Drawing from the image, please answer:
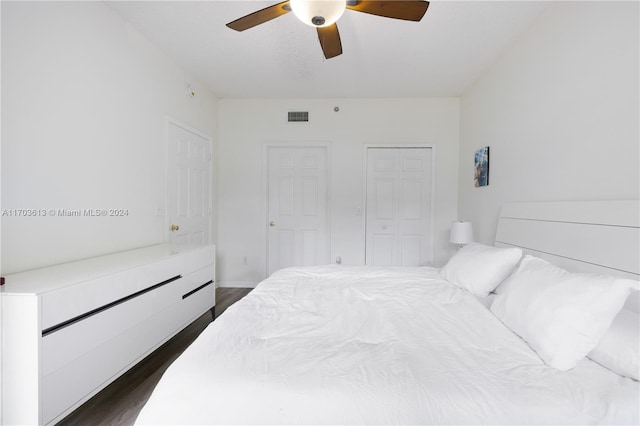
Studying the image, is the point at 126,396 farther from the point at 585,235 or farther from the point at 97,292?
the point at 585,235

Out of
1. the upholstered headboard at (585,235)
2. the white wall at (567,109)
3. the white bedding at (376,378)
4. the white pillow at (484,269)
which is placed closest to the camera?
the white bedding at (376,378)

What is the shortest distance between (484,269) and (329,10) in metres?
1.72

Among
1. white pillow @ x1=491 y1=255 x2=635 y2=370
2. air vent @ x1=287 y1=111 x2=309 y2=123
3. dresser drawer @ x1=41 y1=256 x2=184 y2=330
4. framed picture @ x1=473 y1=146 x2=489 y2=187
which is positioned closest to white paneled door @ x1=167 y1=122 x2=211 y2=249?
dresser drawer @ x1=41 y1=256 x2=184 y2=330

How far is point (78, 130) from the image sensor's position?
1772 millimetres

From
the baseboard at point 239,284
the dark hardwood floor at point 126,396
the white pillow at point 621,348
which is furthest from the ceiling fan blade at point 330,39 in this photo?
the baseboard at point 239,284

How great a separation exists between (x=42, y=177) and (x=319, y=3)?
1.81 meters

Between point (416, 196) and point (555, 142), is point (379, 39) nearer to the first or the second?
point (555, 142)

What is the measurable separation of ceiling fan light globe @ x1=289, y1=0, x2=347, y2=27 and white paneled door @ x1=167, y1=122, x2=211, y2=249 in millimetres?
1927

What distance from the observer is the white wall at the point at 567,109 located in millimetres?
1380

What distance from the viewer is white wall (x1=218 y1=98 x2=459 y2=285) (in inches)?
140

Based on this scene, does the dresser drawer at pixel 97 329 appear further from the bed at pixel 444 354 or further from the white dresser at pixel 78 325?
the bed at pixel 444 354

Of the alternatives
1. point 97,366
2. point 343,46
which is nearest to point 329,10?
point 343,46

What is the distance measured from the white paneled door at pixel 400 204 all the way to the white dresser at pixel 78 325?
252cm

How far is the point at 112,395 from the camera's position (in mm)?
1641
